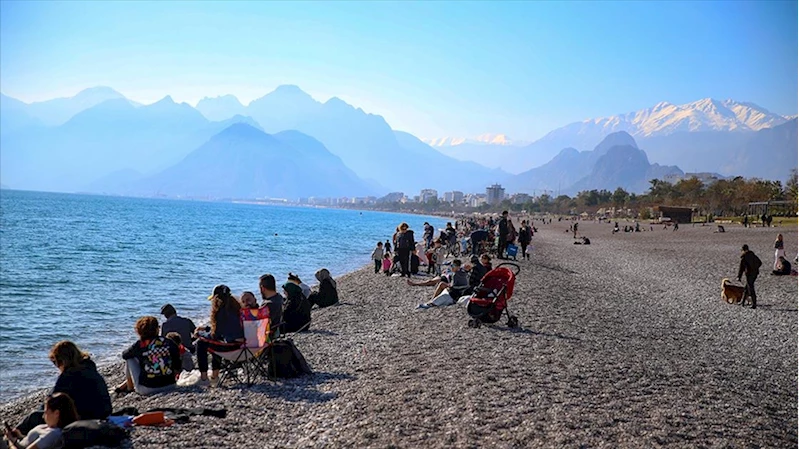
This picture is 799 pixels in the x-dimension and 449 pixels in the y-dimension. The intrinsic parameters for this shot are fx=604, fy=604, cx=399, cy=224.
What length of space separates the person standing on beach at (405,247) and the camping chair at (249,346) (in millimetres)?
11550

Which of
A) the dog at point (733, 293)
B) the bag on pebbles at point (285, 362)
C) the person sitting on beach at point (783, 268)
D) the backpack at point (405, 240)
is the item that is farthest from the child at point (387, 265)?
the bag on pebbles at point (285, 362)

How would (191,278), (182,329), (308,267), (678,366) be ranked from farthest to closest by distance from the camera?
(308,267)
(191,278)
(182,329)
(678,366)

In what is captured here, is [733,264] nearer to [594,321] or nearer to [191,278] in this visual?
[594,321]

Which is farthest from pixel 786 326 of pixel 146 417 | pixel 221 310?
pixel 146 417

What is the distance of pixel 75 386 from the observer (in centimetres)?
589

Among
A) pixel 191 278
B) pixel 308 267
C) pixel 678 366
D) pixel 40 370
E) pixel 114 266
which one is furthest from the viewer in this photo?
pixel 308 267

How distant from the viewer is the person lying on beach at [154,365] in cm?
751

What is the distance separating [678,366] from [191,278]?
852 inches

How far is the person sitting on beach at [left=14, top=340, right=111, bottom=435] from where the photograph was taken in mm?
5863

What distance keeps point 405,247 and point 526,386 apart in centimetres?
1341

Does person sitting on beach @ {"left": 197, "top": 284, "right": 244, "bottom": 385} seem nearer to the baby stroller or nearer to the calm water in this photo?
the calm water

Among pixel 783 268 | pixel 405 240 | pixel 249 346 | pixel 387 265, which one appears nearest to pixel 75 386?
pixel 249 346

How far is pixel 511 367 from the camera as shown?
26.4 ft

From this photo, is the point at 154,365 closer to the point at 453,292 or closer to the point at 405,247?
the point at 453,292
